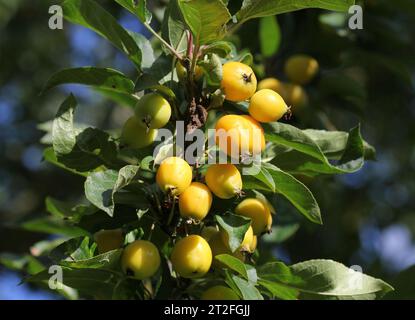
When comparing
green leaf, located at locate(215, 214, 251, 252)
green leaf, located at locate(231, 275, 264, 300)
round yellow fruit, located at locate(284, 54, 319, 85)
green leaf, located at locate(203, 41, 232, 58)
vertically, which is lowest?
green leaf, located at locate(231, 275, 264, 300)

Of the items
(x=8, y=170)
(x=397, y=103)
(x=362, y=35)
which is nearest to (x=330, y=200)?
(x=362, y=35)

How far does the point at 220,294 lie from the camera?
168cm

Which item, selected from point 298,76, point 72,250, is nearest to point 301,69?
point 298,76

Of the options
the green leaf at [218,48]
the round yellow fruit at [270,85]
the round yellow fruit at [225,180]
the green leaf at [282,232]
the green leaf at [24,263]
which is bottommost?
the green leaf at [24,263]

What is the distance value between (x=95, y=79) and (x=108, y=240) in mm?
429

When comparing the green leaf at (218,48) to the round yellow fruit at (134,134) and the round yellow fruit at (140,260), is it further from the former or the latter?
the round yellow fruit at (140,260)

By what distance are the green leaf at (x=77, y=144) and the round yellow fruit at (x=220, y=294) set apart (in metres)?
0.45

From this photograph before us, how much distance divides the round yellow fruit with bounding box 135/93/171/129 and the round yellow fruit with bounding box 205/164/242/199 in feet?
0.58

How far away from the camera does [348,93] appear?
2.60 metres

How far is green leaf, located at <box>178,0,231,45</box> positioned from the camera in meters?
1.52

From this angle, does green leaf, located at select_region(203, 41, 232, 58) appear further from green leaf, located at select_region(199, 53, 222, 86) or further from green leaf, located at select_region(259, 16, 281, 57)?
green leaf, located at select_region(259, 16, 281, 57)

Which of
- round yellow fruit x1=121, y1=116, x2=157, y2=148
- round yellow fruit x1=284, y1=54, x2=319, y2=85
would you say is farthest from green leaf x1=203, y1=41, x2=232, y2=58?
round yellow fruit x1=284, y1=54, x2=319, y2=85

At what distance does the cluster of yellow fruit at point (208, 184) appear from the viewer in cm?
155

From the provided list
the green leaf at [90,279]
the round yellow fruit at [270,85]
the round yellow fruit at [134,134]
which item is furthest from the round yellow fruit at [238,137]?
the round yellow fruit at [270,85]
